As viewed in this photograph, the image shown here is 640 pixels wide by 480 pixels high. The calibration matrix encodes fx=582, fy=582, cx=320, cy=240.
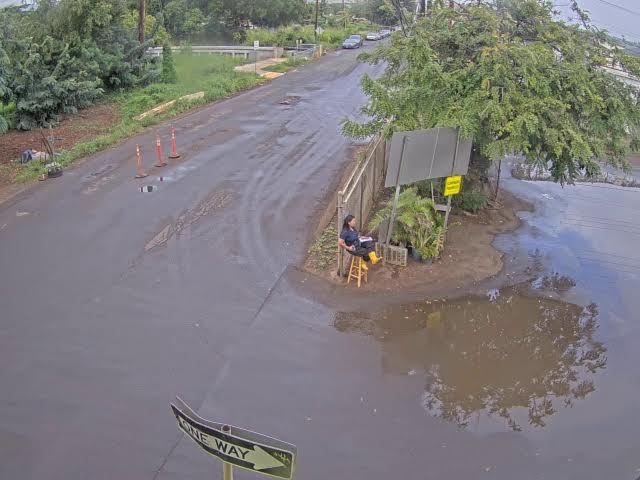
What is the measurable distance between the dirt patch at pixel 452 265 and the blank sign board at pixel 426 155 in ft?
5.77

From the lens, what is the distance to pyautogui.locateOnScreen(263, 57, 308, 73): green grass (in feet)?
129

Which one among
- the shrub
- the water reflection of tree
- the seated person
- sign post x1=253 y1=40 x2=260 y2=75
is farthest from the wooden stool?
sign post x1=253 y1=40 x2=260 y2=75

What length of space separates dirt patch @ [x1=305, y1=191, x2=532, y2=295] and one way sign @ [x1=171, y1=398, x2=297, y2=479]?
745 cm

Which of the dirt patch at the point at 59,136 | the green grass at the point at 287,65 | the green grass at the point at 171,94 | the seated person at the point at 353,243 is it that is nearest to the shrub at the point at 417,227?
the seated person at the point at 353,243

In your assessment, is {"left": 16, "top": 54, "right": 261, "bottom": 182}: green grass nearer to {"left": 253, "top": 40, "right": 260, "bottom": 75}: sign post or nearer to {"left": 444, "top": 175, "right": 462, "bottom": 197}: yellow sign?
{"left": 253, "top": 40, "right": 260, "bottom": 75}: sign post

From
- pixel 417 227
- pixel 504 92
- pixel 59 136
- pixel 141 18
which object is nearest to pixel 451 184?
pixel 417 227

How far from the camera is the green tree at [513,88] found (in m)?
11.4

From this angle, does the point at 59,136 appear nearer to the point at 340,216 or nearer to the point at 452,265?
the point at 340,216

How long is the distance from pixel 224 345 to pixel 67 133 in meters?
16.9

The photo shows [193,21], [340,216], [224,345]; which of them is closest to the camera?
[224,345]

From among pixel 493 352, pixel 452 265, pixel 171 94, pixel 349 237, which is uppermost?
pixel 349 237

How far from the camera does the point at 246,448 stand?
3.33m

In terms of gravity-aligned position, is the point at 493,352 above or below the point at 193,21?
below

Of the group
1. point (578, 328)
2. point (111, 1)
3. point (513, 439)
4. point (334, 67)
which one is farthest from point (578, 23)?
point (334, 67)
